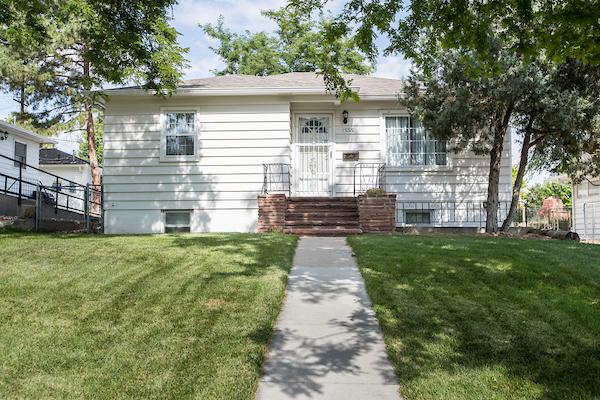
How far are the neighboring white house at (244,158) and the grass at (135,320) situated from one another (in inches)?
233

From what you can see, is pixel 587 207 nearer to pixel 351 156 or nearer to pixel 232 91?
pixel 351 156

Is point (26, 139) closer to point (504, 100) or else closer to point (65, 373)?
point (504, 100)

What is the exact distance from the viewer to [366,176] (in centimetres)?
1402

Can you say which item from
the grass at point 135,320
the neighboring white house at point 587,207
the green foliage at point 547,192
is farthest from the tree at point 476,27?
the green foliage at point 547,192

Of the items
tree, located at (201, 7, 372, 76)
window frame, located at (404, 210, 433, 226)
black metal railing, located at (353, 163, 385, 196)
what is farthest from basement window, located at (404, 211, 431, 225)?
tree, located at (201, 7, 372, 76)

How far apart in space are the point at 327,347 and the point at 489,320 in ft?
5.37

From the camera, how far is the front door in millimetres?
14258

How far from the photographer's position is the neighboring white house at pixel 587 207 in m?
22.2

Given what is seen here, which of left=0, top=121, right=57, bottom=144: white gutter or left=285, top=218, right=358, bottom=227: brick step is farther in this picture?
left=0, top=121, right=57, bottom=144: white gutter

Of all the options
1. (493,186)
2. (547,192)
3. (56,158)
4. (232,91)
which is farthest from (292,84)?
(547,192)

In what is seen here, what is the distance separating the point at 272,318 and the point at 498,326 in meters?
2.09

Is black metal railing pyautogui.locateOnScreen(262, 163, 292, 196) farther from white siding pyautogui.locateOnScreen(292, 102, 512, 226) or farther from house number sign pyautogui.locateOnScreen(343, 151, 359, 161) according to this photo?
house number sign pyautogui.locateOnScreen(343, 151, 359, 161)

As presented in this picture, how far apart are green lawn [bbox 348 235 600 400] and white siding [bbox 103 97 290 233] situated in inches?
256

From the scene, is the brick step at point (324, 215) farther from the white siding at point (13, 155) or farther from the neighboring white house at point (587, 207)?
the white siding at point (13, 155)
